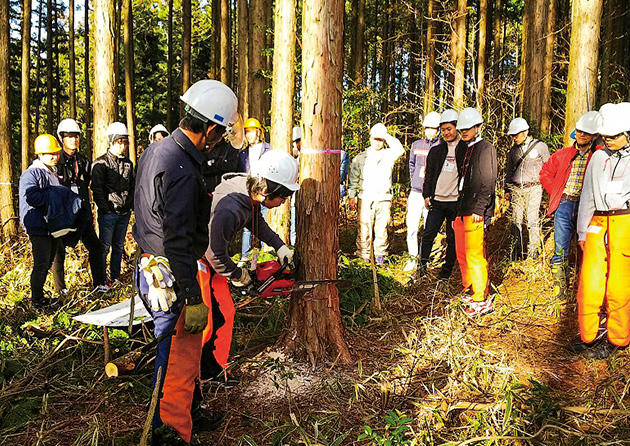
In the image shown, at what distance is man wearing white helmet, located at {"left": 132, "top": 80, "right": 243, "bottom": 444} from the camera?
A: 2.55 m

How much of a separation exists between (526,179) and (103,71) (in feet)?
20.5

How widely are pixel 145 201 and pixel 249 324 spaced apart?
7.42 ft

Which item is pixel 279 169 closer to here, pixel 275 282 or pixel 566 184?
pixel 275 282

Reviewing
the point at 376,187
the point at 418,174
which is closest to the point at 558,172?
the point at 418,174

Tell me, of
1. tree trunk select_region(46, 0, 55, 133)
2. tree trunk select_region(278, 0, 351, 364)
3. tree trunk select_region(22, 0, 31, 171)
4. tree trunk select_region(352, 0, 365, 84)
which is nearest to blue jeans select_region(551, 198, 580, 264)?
tree trunk select_region(278, 0, 351, 364)

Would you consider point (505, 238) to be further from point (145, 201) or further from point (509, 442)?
point (145, 201)

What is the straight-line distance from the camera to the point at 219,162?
19.7 feet

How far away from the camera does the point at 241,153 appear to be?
7.02 m

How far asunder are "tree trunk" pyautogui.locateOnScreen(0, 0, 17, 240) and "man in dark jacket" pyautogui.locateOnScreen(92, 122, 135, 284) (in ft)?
11.2

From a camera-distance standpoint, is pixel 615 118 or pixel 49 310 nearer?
pixel 615 118

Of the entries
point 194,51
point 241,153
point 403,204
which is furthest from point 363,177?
point 194,51

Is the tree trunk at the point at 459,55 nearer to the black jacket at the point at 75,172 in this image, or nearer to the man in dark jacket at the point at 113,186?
the man in dark jacket at the point at 113,186

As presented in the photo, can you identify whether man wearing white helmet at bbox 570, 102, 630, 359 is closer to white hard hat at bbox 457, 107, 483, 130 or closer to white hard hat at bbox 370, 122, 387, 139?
white hard hat at bbox 457, 107, 483, 130

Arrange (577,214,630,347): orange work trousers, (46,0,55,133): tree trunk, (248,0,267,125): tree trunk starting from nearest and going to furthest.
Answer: (577,214,630,347): orange work trousers
(248,0,267,125): tree trunk
(46,0,55,133): tree trunk
